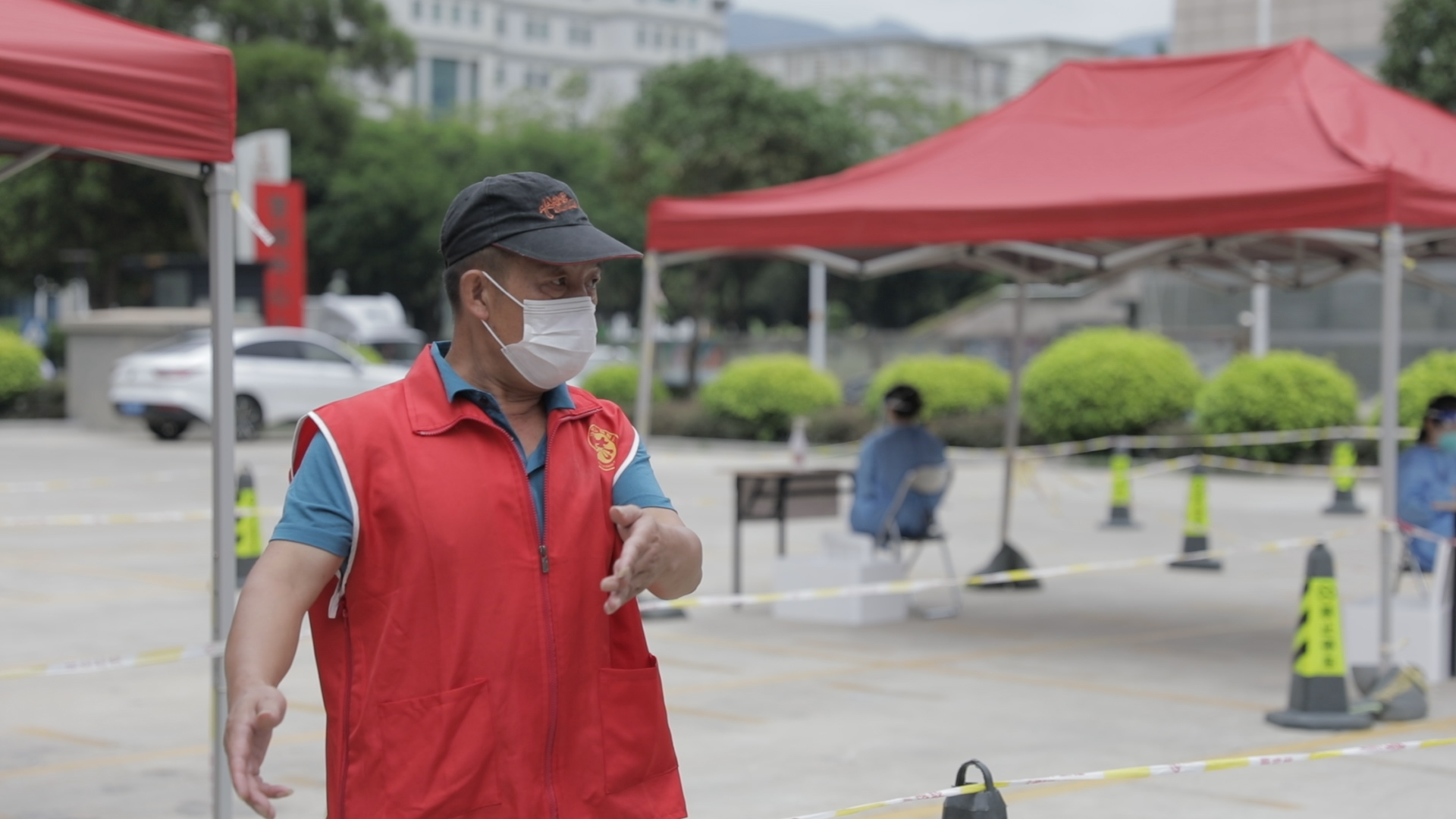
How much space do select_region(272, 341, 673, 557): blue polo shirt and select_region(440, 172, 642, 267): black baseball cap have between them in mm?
225

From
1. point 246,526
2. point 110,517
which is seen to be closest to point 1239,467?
point 110,517

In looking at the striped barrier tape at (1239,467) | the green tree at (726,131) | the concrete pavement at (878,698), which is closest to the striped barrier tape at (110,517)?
the concrete pavement at (878,698)

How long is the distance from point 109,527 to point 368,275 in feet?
126

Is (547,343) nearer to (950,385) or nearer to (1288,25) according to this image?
(950,385)

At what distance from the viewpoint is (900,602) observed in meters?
10.7

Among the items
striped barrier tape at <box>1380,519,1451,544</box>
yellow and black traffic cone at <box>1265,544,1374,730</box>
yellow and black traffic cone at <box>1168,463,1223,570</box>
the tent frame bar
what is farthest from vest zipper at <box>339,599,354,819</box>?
yellow and black traffic cone at <box>1168,463,1223,570</box>

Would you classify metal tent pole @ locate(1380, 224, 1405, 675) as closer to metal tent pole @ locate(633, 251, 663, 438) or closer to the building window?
metal tent pole @ locate(633, 251, 663, 438)

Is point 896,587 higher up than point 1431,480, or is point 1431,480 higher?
point 1431,480

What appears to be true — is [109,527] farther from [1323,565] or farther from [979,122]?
[1323,565]

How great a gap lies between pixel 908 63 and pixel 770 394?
109259mm

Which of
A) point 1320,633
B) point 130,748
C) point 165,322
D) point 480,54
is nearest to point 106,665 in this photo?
point 130,748

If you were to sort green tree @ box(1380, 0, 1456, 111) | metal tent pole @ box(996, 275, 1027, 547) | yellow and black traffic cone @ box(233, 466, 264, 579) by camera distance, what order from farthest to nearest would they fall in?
green tree @ box(1380, 0, 1456, 111) → metal tent pole @ box(996, 275, 1027, 547) → yellow and black traffic cone @ box(233, 466, 264, 579)

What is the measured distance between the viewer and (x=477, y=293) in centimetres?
279

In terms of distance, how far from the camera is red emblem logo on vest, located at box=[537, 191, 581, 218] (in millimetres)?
2721
